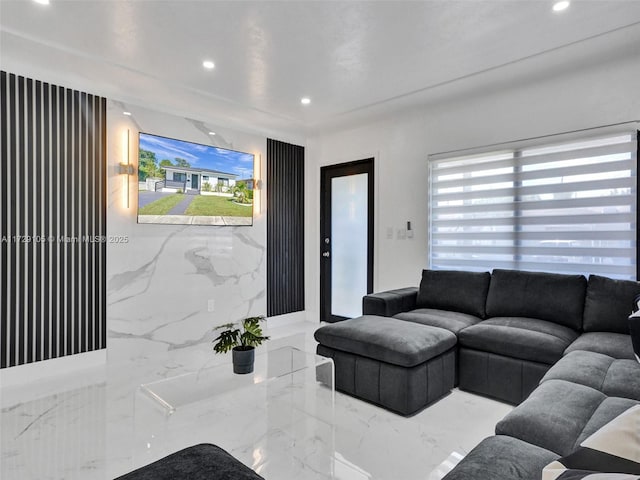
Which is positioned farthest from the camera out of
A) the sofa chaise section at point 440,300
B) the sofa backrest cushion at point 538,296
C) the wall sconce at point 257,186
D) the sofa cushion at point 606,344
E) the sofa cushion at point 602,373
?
the wall sconce at point 257,186

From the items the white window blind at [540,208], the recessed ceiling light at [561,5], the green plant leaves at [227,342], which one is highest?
the recessed ceiling light at [561,5]

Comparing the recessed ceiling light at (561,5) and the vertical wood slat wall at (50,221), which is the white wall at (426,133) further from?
the vertical wood slat wall at (50,221)

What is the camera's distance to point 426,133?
419 centimetres

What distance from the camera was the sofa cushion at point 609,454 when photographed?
0.73m

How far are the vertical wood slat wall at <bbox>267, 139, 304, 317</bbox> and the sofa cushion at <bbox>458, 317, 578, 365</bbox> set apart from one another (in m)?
2.69

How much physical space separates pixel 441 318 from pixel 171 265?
276cm

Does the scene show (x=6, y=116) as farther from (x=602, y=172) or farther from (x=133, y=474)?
(x=602, y=172)

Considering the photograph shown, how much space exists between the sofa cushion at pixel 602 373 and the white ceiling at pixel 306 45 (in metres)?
2.09

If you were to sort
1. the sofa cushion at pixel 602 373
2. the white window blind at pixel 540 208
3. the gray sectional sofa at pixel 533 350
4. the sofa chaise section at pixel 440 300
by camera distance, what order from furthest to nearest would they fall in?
the sofa chaise section at pixel 440 300 → the white window blind at pixel 540 208 → the sofa cushion at pixel 602 373 → the gray sectional sofa at pixel 533 350

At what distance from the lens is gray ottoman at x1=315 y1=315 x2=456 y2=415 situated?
2.55 m

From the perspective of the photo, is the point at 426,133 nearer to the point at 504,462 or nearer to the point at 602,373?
the point at 602,373

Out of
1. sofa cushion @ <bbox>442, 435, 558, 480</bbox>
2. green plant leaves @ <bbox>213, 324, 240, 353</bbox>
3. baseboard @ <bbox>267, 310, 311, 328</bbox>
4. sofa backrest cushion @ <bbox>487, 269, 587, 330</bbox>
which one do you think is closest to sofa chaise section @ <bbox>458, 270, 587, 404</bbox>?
sofa backrest cushion @ <bbox>487, 269, 587, 330</bbox>

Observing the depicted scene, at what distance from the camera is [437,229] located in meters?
4.11

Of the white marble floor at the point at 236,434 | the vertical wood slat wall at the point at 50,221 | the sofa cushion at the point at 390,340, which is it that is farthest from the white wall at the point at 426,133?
the vertical wood slat wall at the point at 50,221
